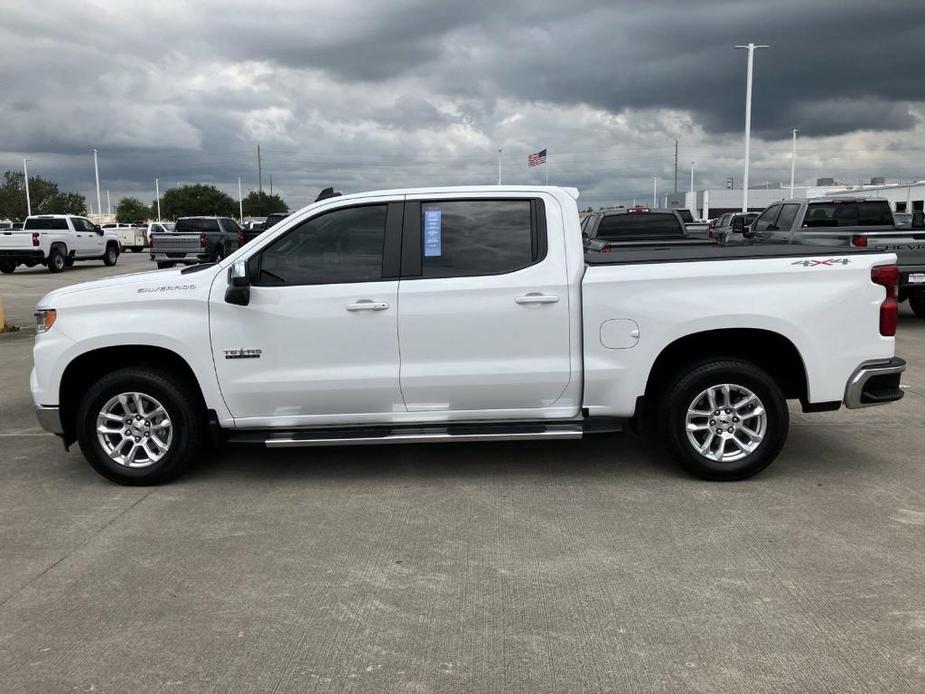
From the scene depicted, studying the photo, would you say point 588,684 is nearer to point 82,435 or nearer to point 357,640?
point 357,640

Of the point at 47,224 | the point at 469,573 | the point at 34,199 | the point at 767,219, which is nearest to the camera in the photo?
the point at 469,573

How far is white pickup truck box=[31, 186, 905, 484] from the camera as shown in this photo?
5.41 metres

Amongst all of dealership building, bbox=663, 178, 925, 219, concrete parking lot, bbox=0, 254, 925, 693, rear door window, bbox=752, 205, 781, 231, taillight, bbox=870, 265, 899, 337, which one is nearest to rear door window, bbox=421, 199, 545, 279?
concrete parking lot, bbox=0, 254, 925, 693

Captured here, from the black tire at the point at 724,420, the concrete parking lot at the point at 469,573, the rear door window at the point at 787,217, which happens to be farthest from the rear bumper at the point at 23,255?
the black tire at the point at 724,420

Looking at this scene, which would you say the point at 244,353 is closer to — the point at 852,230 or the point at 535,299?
the point at 535,299

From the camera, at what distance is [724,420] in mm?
5539

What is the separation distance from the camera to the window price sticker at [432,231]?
555cm

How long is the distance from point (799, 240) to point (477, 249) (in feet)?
31.4

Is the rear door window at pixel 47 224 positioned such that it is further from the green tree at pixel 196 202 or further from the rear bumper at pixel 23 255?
the green tree at pixel 196 202

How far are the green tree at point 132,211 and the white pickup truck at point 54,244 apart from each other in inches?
3771

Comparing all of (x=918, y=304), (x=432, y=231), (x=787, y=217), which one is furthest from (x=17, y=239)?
(x=432, y=231)

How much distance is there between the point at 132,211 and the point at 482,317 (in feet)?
432

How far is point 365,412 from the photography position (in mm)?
5555

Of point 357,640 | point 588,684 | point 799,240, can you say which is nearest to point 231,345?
point 357,640
